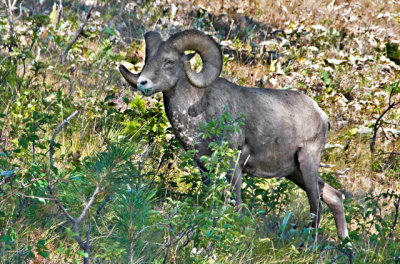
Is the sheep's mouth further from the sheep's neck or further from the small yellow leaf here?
the small yellow leaf

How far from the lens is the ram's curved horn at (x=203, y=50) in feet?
19.9

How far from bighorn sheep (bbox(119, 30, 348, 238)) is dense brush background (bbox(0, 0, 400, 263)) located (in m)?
0.23

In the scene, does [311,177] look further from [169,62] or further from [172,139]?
[169,62]

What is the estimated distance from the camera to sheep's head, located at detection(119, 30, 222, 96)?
5871 millimetres

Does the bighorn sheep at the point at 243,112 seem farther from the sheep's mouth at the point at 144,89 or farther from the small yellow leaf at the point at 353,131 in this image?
the small yellow leaf at the point at 353,131

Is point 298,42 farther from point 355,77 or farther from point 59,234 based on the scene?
point 59,234

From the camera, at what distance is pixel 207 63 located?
6180 millimetres

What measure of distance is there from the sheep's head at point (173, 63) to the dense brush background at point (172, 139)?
0.55 metres

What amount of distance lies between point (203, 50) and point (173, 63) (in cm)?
37

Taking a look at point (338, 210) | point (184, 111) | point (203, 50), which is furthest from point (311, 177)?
point (203, 50)

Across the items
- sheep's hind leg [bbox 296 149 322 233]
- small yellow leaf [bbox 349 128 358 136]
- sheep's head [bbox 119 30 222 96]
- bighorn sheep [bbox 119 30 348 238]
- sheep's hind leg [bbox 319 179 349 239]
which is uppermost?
sheep's head [bbox 119 30 222 96]

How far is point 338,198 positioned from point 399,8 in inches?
358

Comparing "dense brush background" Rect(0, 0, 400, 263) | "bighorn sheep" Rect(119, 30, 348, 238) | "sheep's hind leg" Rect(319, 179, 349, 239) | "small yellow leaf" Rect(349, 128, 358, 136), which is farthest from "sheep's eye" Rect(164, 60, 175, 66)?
"small yellow leaf" Rect(349, 128, 358, 136)

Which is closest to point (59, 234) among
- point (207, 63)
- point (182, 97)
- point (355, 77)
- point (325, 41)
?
point (182, 97)
